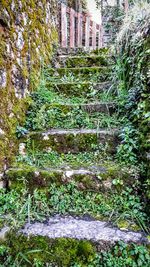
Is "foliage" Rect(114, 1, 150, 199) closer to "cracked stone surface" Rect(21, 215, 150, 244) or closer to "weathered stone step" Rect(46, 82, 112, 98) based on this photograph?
→ "weathered stone step" Rect(46, 82, 112, 98)

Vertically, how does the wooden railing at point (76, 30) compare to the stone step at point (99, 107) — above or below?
above

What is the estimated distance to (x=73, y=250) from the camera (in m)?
1.23

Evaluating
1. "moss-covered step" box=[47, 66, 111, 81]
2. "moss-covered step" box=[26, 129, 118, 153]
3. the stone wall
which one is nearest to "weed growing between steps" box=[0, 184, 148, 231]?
the stone wall

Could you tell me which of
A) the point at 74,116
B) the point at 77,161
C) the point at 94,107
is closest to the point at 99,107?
the point at 94,107

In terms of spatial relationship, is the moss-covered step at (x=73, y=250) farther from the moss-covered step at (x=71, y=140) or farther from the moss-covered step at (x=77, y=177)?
the moss-covered step at (x=71, y=140)

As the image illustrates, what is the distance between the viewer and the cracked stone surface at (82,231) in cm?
123

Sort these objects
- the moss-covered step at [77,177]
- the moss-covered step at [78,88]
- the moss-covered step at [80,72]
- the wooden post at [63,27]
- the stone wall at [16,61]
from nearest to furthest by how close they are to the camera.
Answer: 1. the moss-covered step at [77,177]
2. the stone wall at [16,61]
3. the moss-covered step at [78,88]
4. the moss-covered step at [80,72]
5. the wooden post at [63,27]

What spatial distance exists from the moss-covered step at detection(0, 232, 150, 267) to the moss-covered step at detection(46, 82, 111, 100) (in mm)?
1549

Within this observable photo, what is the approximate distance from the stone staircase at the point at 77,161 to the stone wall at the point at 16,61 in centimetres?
12

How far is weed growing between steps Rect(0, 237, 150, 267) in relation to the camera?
1195 mm

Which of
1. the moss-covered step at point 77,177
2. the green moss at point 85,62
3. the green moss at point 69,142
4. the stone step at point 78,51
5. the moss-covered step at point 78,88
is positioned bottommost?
the moss-covered step at point 77,177

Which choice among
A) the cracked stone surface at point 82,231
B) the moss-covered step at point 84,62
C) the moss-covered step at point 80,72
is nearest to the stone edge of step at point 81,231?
the cracked stone surface at point 82,231

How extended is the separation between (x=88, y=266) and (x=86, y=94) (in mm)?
1665

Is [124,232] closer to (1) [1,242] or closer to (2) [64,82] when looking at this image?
(1) [1,242]
